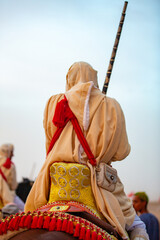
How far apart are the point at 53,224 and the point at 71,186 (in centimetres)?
68

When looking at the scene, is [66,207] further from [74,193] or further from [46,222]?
[46,222]

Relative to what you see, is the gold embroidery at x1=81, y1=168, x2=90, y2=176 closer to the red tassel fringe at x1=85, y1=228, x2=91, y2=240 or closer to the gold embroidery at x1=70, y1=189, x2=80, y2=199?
the gold embroidery at x1=70, y1=189, x2=80, y2=199

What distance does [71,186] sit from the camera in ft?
8.24

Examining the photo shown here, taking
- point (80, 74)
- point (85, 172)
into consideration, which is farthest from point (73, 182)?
point (80, 74)

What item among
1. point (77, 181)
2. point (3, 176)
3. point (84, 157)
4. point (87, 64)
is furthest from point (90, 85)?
point (3, 176)

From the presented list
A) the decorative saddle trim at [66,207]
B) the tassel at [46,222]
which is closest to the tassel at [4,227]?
the tassel at [46,222]

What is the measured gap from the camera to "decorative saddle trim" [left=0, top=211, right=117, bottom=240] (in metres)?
1.85

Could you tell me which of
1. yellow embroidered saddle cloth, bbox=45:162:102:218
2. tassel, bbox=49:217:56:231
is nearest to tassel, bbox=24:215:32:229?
tassel, bbox=49:217:56:231

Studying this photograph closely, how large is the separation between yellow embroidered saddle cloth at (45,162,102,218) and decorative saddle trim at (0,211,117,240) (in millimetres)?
482

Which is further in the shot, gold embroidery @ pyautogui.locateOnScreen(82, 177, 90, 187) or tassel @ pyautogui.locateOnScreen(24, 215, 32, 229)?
gold embroidery @ pyautogui.locateOnScreen(82, 177, 90, 187)

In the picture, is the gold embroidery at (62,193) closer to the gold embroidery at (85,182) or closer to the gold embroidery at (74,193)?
the gold embroidery at (74,193)

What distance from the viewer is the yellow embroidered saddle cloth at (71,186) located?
2492 mm

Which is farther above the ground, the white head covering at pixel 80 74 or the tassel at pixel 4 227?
→ the white head covering at pixel 80 74

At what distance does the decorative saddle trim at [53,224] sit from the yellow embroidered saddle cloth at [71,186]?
1.58 ft
